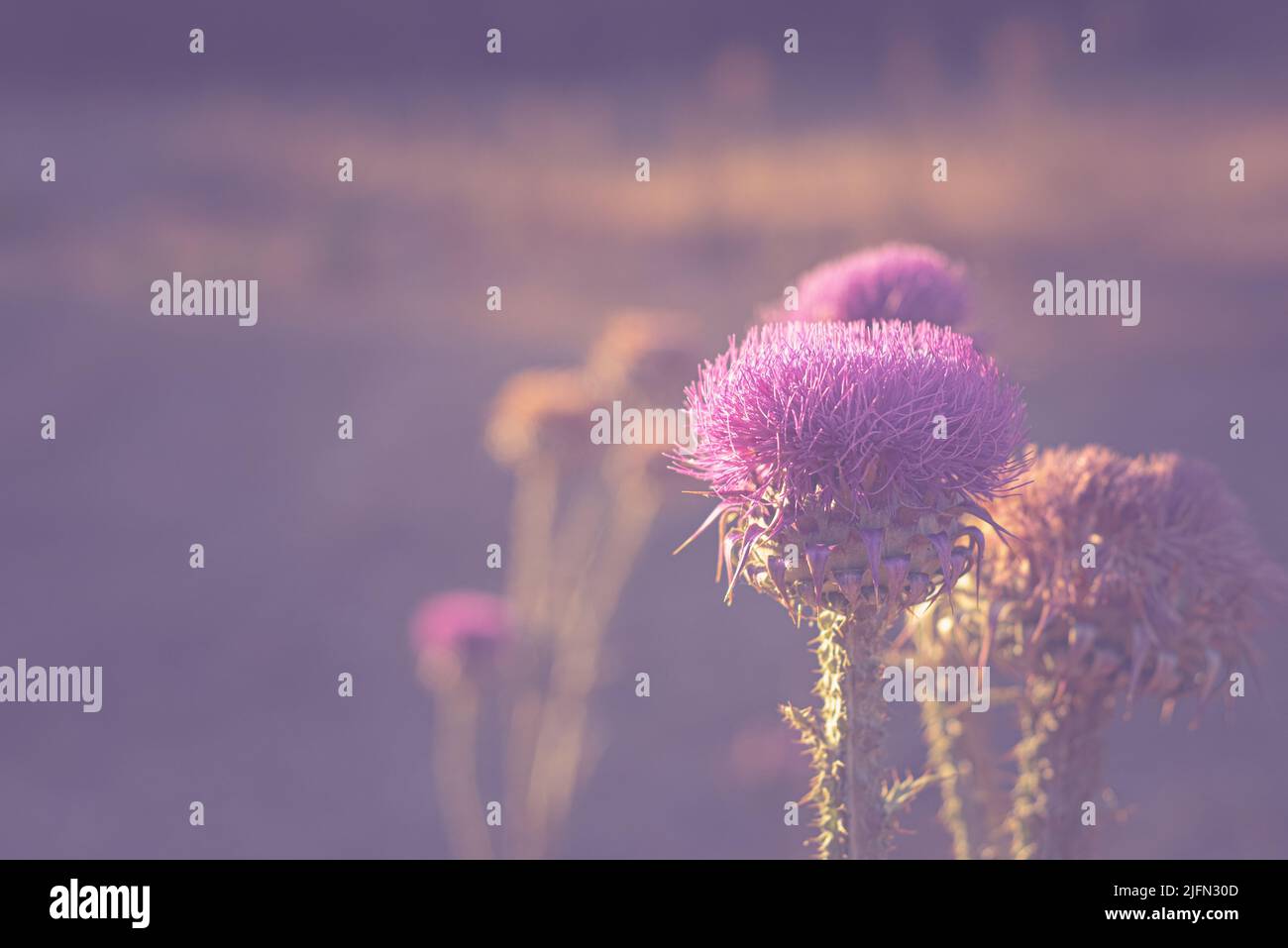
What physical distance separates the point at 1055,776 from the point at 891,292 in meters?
1.47

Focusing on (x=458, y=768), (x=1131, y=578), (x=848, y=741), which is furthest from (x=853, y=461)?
(x=458, y=768)

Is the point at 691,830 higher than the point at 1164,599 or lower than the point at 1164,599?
lower

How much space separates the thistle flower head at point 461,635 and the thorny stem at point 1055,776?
336cm

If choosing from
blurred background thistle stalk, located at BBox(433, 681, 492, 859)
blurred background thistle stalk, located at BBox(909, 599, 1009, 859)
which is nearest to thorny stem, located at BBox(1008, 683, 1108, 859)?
blurred background thistle stalk, located at BBox(909, 599, 1009, 859)

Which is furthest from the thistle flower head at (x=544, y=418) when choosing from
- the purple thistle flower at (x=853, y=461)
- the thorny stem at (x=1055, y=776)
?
the purple thistle flower at (x=853, y=461)

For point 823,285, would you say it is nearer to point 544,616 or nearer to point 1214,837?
point 544,616

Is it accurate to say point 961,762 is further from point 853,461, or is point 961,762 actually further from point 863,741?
point 853,461

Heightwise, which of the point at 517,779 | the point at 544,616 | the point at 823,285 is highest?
the point at 823,285

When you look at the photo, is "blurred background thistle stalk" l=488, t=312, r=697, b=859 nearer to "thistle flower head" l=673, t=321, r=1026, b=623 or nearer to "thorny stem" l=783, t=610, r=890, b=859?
"thorny stem" l=783, t=610, r=890, b=859

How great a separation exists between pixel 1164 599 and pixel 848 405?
1136 millimetres

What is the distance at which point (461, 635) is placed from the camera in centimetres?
590

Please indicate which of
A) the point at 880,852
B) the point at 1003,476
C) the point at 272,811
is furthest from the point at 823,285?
the point at 272,811

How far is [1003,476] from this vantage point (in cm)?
245

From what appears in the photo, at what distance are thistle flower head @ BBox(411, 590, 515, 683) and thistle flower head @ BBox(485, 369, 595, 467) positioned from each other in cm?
92
